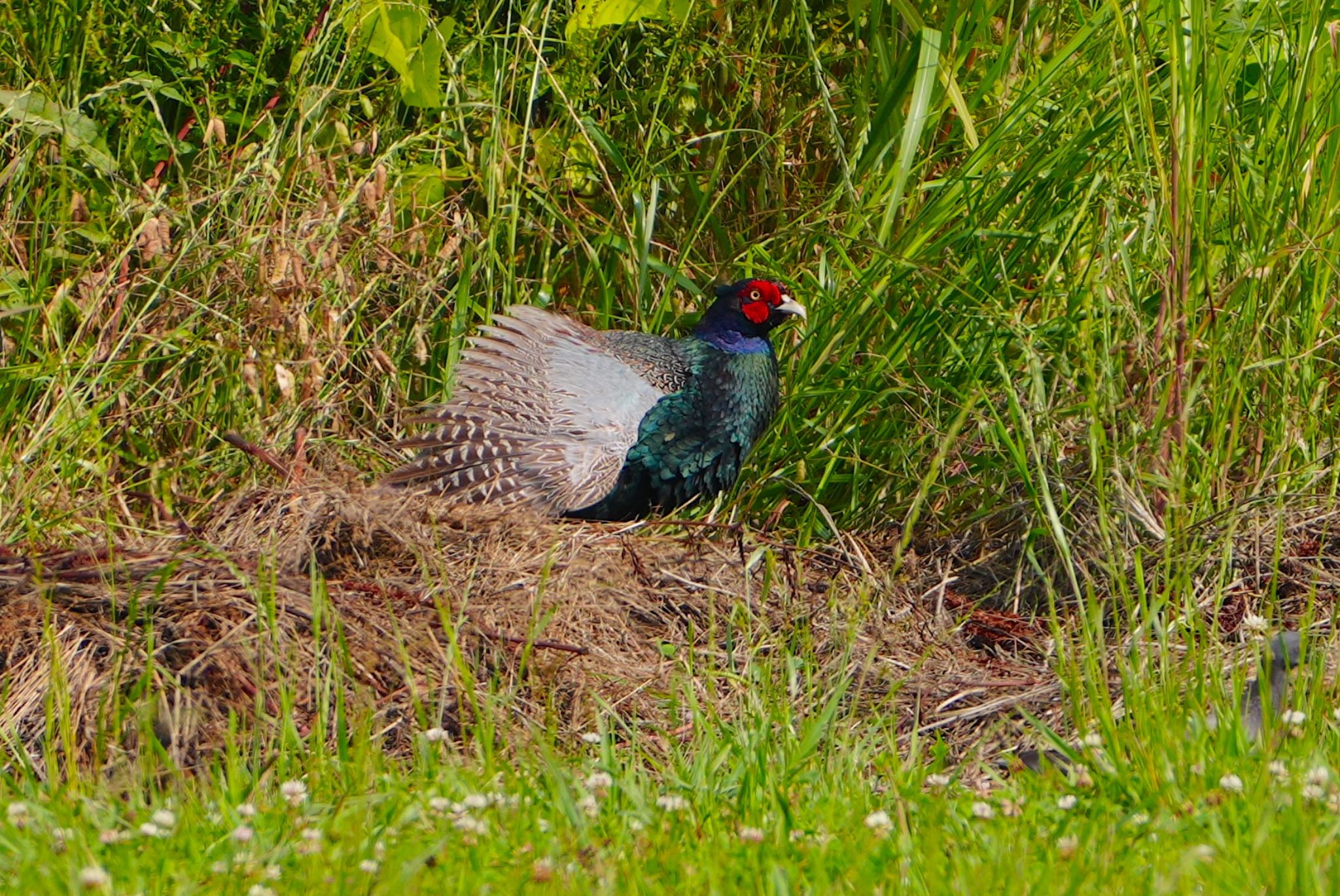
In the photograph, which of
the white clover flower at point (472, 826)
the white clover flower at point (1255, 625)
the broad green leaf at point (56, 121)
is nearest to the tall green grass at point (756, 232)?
the broad green leaf at point (56, 121)

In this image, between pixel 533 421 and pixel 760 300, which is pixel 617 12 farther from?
pixel 533 421

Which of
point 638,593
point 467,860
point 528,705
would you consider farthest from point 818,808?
point 638,593

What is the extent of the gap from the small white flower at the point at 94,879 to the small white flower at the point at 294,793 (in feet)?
1.34

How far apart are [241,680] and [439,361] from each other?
1.92 m

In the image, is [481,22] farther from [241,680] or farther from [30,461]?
[241,680]

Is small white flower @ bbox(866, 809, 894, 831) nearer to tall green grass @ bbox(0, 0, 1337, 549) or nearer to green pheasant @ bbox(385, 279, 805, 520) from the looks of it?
tall green grass @ bbox(0, 0, 1337, 549)

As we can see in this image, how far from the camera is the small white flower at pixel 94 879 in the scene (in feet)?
5.80

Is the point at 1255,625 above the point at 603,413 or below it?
above

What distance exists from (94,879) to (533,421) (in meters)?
2.74

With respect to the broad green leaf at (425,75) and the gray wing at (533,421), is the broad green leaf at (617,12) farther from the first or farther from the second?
the gray wing at (533,421)

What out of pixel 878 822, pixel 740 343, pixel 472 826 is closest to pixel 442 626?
pixel 472 826

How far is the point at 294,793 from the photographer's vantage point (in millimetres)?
2244

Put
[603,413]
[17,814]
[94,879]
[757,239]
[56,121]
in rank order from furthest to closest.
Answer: [757,239] → [603,413] → [56,121] → [17,814] → [94,879]

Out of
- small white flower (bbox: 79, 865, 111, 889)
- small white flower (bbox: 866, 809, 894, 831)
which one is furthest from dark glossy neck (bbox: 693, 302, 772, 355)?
small white flower (bbox: 79, 865, 111, 889)
